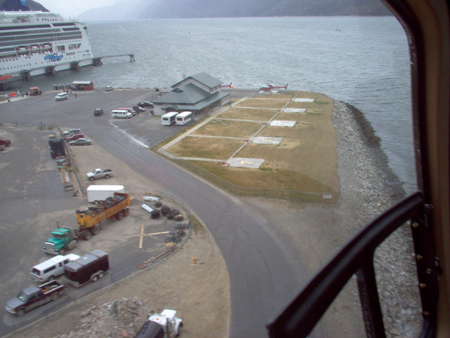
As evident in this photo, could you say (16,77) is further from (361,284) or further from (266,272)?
(361,284)

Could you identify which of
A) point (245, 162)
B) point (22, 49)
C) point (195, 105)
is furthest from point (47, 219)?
point (22, 49)

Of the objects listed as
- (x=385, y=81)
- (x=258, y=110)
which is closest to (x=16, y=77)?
(x=258, y=110)

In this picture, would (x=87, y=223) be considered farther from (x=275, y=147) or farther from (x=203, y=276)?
(x=275, y=147)

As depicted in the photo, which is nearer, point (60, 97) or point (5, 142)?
point (5, 142)

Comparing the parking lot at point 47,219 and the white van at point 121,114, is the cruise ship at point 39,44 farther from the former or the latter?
the parking lot at point 47,219

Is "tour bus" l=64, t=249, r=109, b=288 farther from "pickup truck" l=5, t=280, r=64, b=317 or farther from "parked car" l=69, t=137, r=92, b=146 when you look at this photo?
"parked car" l=69, t=137, r=92, b=146

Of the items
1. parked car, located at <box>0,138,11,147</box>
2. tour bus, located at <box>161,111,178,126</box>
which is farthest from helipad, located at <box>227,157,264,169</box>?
parked car, located at <box>0,138,11,147</box>
